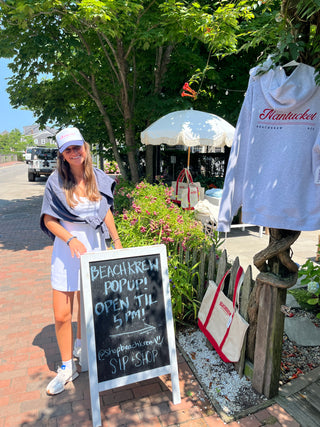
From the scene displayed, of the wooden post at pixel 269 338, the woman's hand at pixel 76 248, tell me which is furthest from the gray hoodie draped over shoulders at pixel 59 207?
the wooden post at pixel 269 338

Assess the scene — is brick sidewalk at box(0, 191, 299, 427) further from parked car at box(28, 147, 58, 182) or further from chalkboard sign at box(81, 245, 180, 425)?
parked car at box(28, 147, 58, 182)

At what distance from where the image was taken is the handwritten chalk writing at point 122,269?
2416 millimetres

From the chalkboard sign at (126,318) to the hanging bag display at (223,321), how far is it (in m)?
0.53

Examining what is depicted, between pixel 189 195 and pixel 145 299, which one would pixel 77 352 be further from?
pixel 189 195

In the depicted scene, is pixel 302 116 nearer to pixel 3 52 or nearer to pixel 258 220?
pixel 258 220

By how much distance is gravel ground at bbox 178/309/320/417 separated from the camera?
2.50 metres

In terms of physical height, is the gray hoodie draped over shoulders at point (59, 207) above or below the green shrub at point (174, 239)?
above

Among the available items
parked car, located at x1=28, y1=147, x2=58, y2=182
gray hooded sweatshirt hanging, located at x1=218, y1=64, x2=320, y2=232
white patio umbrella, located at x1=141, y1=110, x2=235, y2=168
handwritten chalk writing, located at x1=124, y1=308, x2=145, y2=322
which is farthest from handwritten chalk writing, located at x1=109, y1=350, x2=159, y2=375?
parked car, located at x1=28, y1=147, x2=58, y2=182

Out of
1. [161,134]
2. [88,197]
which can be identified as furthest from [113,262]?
[161,134]

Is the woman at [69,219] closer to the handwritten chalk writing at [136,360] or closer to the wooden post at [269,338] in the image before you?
A: the handwritten chalk writing at [136,360]

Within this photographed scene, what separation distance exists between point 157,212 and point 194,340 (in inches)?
56.8

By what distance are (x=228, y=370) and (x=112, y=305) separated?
1244mm

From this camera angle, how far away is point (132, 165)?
9398mm

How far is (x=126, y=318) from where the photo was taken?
97.4 inches
